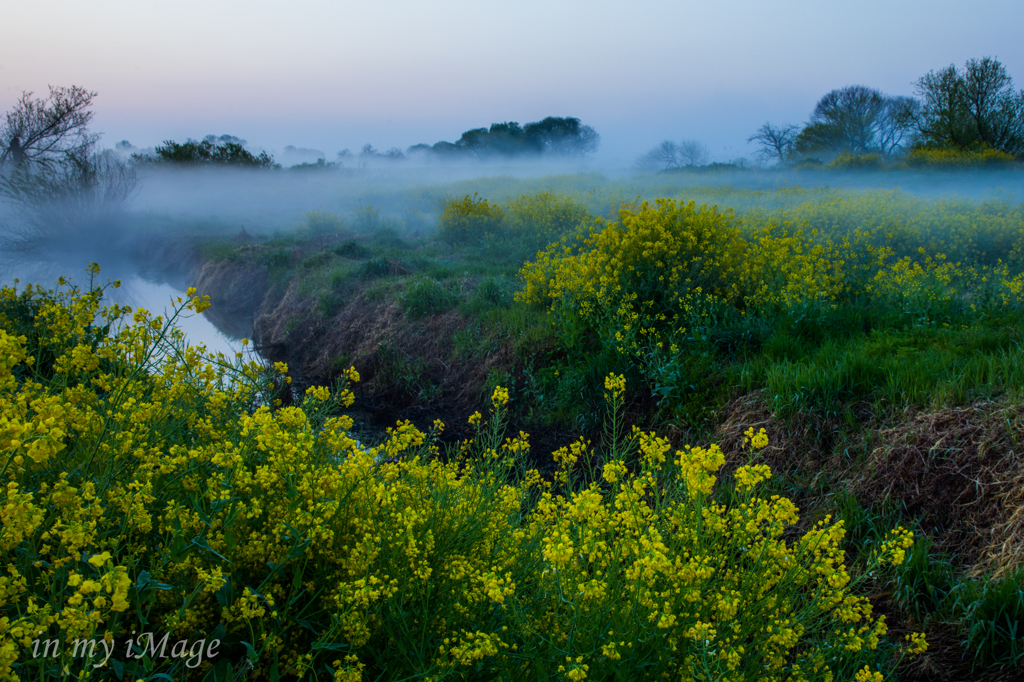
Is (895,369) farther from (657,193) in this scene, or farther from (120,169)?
(120,169)

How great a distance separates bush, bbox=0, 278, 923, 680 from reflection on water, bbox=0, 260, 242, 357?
8.55 metres

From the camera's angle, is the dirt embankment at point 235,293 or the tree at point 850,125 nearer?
the dirt embankment at point 235,293

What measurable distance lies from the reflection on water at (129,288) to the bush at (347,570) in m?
8.55

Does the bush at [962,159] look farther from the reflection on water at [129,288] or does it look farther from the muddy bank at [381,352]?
the reflection on water at [129,288]

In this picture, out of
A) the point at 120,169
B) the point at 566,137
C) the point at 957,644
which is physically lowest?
the point at 957,644

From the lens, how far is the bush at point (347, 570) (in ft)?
4.37

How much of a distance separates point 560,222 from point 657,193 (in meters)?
8.46

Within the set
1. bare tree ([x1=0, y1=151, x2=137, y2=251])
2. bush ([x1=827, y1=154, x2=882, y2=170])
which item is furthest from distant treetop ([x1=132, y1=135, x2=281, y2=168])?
bush ([x1=827, y1=154, x2=882, y2=170])

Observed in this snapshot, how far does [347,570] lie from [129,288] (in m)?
15.9

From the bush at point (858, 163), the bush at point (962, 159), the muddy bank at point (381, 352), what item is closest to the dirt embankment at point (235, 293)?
the muddy bank at point (381, 352)

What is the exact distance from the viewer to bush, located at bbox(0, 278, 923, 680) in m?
1.33

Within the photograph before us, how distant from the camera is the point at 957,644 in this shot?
235 centimetres

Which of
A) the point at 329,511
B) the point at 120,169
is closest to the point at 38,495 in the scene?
the point at 329,511

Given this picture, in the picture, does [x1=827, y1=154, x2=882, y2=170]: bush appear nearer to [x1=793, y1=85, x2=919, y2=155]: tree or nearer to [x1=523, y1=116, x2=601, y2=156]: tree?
[x1=793, y1=85, x2=919, y2=155]: tree
